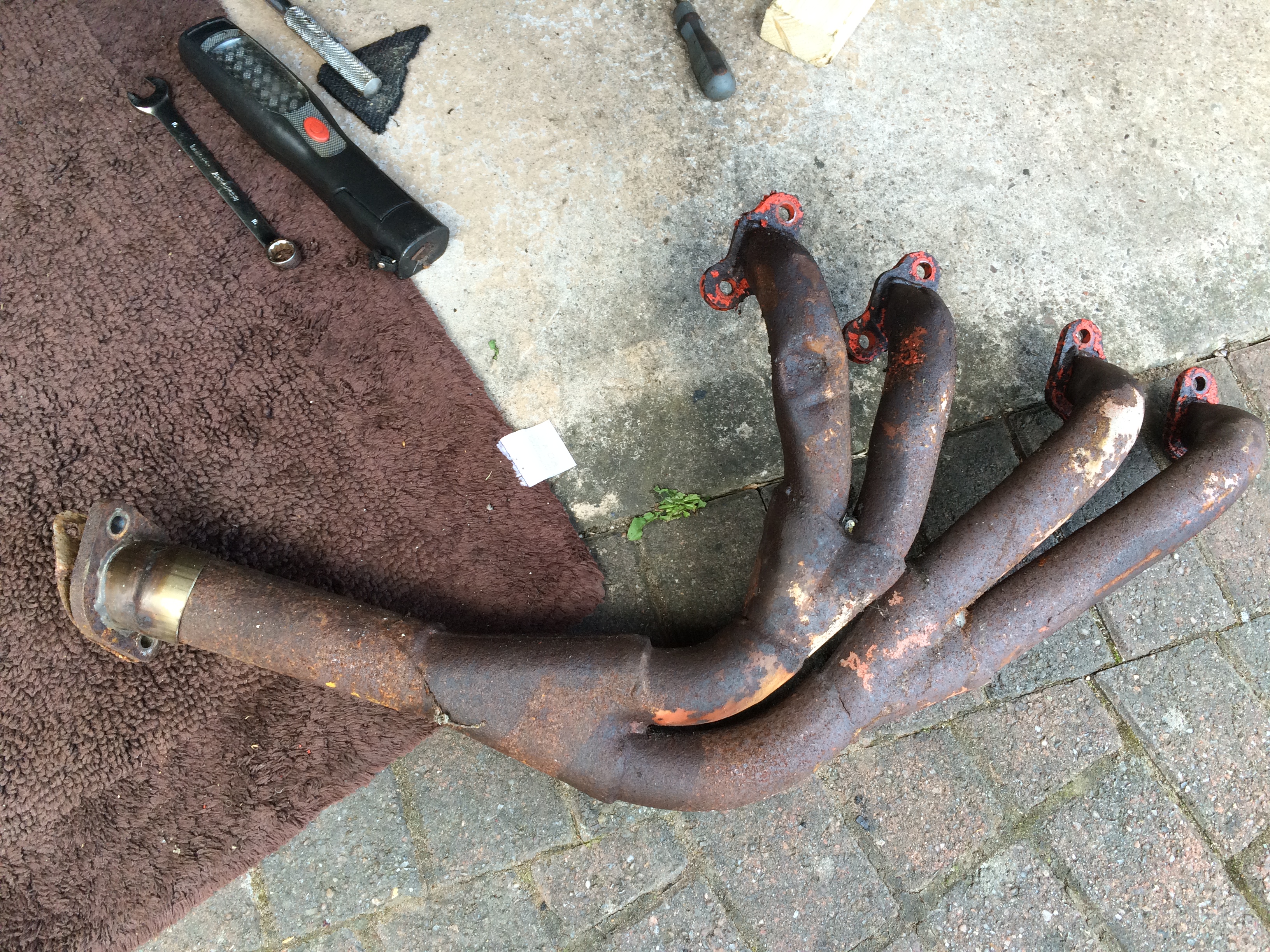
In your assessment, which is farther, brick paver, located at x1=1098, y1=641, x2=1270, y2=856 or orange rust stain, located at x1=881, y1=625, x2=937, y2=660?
brick paver, located at x1=1098, y1=641, x2=1270, y2=856

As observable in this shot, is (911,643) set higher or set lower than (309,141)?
lower

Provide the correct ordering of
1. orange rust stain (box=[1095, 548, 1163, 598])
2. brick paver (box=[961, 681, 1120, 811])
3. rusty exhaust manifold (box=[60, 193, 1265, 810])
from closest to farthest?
rusty exhaust manifold (box=[60, 193, 1265, 810]) < orange rust stain (box=[1095, 548, 1163, 598]) < brick paver (box=[961, 681, 1120, 811])

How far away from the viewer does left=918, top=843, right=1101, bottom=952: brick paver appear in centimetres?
162

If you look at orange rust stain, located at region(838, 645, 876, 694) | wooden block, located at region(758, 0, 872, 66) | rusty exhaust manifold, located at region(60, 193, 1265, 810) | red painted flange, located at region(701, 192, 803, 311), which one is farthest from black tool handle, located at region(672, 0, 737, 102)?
orange rust stain, located at region(838, 645, 876, 694)

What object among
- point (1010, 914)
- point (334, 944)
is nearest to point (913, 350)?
point (1010, 914)

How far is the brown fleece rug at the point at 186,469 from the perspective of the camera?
153cm

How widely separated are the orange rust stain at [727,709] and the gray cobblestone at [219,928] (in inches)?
34.1

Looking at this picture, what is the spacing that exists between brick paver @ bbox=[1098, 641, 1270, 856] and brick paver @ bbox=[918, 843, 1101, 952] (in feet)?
1.12

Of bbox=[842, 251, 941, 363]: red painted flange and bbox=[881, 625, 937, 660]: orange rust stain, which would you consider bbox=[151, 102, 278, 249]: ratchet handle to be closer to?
bbox=[842, 251, 941, 363]: red painted flange

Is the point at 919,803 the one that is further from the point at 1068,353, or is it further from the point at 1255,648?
the point at 1068,353

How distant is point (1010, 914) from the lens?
1627mm

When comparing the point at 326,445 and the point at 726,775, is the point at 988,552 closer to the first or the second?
the point at 726,775

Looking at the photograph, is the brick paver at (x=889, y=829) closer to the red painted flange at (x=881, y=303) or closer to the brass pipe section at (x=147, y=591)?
the red painted flange at (x=881, y=303)

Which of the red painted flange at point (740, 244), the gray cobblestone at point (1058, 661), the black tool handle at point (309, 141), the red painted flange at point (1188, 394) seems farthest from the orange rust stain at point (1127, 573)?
the black tool handle at point (309, 141)
